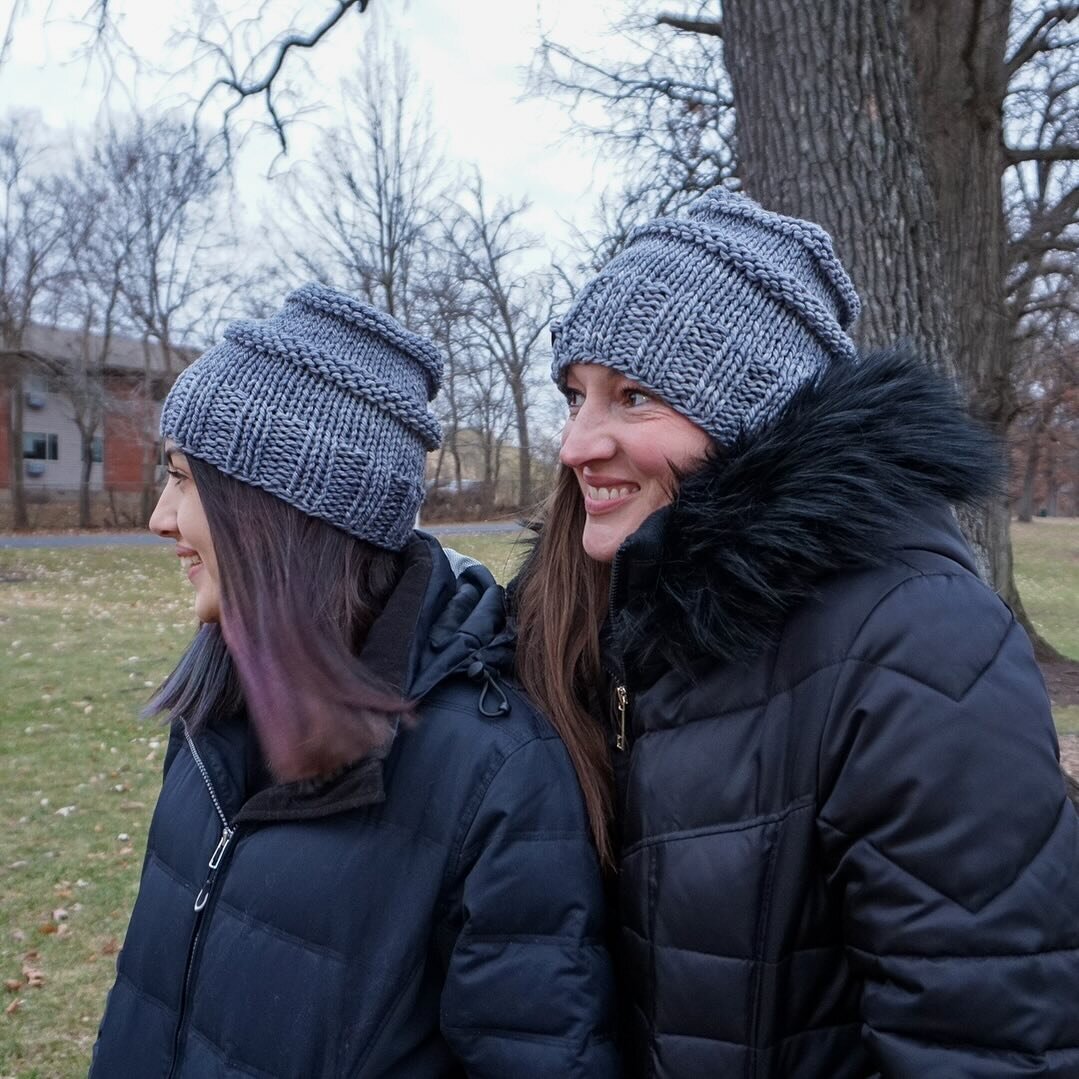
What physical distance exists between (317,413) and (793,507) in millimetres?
940

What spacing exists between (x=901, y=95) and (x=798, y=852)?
3.03m

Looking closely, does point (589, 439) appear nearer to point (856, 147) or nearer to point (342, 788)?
point (342, 788)

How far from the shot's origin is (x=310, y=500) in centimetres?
194

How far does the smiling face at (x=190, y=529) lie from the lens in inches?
77.2

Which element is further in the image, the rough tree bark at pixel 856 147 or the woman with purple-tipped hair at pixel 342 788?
the rough tree bark at pixel 856 147

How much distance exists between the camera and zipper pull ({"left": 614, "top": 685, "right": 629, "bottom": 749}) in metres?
1.83

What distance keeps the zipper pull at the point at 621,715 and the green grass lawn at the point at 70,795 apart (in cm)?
69

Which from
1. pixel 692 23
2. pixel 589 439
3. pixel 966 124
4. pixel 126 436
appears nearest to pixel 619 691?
pixel 589 439

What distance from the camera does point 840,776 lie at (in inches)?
56.1

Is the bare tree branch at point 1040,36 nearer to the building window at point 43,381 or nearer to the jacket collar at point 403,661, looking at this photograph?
the jacket collar at point 403,661

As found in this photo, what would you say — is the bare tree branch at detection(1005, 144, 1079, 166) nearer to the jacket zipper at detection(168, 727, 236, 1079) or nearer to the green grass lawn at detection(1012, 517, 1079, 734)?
the green grass lawn at detection(1012, 517, 1079, 734)

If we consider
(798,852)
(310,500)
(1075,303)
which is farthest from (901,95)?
(1075,303)

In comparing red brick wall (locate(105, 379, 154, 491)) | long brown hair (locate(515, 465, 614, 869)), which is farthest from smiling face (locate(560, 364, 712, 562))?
red brick wall (locate(105, 379, 154, 491))

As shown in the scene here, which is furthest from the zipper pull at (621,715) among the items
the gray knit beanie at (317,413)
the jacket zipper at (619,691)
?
the gray knit beanie at (317,413)
